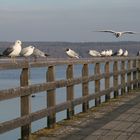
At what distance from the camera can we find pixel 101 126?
30.1ft

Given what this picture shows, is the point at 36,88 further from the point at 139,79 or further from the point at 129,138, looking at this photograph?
the point at 139,79

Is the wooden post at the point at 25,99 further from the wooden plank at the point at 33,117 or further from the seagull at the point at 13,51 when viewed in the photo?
the seagull at the point at 13,51

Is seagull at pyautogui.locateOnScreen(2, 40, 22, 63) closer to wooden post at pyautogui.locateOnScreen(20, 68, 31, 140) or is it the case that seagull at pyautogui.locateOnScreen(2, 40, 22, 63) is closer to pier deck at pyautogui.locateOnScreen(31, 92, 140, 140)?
pier deck at pyautogui.locateOnScreen(31, 92, 140, 140)

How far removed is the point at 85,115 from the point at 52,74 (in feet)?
6.58

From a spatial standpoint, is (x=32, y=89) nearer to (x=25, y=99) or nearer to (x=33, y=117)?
(x=25, y=99)

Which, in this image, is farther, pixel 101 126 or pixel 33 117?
pixel 101 126

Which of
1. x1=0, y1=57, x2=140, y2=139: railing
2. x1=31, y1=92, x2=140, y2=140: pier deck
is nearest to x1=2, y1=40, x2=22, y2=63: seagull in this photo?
x1=0, y1=57, x2=140, y2=139: railing

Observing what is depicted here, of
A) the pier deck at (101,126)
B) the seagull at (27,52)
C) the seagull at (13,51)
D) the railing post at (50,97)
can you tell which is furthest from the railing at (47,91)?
the seagull at (27,52)

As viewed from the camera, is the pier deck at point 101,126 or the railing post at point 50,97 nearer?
the pier deck at point 101,126

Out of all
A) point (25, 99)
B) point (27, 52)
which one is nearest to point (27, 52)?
point (27, 52)

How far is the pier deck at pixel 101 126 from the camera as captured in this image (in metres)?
8.12

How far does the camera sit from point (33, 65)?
27.5ft

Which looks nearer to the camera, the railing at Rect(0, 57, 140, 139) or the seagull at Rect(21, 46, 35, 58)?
the railing at Rect(0, 57, 140, 139)

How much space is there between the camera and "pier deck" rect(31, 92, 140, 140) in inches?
320
